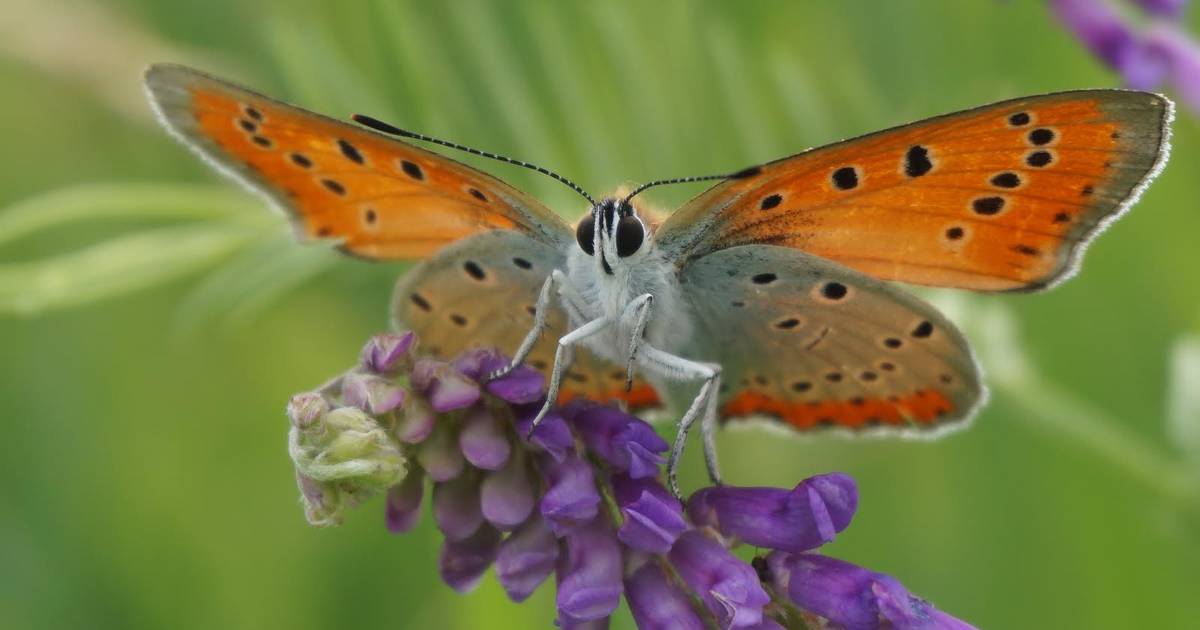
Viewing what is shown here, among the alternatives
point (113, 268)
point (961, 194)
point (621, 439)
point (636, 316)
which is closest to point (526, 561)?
point (621, 439)

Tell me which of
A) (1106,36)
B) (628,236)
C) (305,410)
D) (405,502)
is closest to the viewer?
(305,410)

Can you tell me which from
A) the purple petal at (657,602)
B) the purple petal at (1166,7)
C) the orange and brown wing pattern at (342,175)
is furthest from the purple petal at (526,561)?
the purple petal at (1166,7)

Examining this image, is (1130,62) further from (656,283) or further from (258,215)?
(258,215)

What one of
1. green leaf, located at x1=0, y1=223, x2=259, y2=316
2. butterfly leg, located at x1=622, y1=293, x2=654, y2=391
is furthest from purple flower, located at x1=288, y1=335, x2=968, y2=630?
green leaf, located at x1=0, y1=223, x2=259, y2=316

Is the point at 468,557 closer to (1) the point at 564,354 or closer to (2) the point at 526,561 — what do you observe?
(2) the point at 526,561

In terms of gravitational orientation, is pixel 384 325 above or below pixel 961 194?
above

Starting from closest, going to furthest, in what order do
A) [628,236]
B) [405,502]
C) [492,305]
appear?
1. [405,502]
2. [628,236]
3. [492,305]
